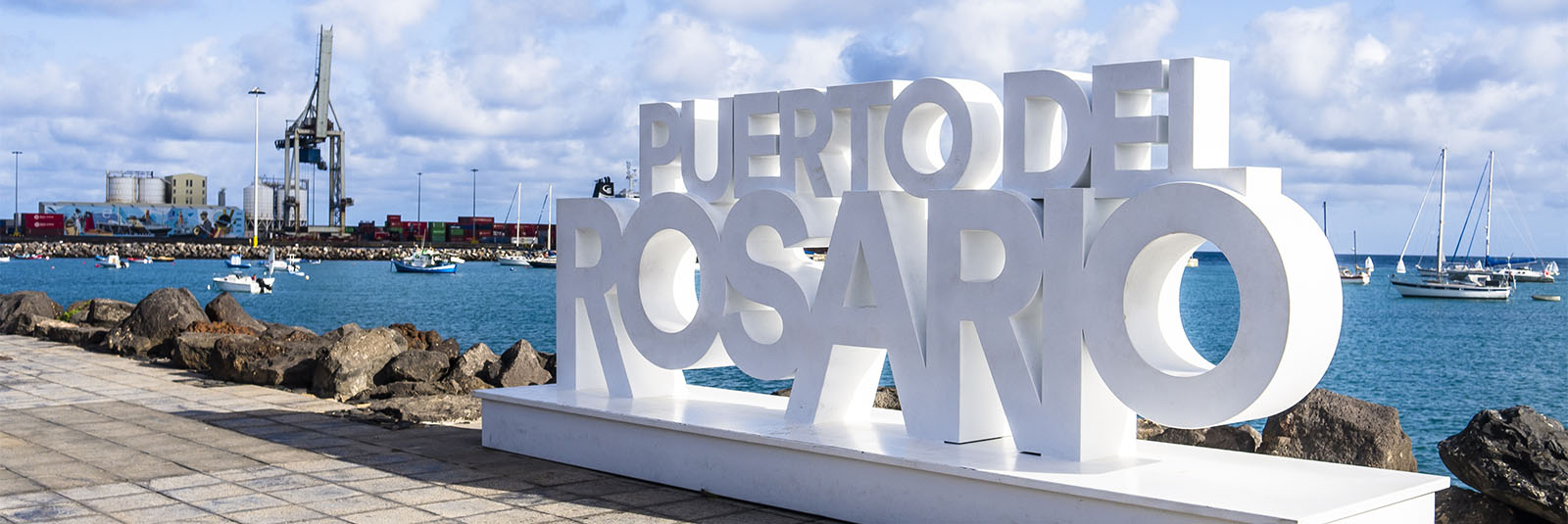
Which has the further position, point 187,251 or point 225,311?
point 187,251

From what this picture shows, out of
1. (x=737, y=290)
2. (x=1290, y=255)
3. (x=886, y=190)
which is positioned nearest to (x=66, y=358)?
(x=737, y=290)

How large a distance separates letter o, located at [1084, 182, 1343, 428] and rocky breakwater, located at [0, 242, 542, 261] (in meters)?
116

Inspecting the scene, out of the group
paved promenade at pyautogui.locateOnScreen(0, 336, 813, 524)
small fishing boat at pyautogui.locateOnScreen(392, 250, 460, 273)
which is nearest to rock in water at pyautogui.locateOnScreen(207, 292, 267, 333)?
paved promenade at pyautogui.locateOnScreen(0, 336, 813, 524)

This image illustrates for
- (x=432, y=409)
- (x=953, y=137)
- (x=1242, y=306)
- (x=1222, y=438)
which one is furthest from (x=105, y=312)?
(x=1242, y=306)

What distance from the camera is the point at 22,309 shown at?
23.0m

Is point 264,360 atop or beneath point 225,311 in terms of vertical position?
beneath

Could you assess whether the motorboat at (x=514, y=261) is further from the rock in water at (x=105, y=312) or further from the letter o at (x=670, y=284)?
the letter o at (x=670, y=284)

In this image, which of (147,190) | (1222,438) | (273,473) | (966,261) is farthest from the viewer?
(147,190)

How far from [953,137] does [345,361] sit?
28.7 feet

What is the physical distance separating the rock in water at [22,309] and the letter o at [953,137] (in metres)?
19.2

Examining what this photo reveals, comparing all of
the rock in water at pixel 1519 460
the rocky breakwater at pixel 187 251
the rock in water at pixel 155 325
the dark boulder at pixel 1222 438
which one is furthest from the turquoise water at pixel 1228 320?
the rock in water at pixel 155 325

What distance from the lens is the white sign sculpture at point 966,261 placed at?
7.04 metres

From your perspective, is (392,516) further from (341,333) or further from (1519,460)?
(341,333)

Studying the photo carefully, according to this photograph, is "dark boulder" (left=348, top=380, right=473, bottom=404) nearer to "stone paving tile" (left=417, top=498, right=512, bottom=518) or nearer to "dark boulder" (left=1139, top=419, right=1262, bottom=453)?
"stone paving tile" (left=417, top=498, right=512, bottom=518)
